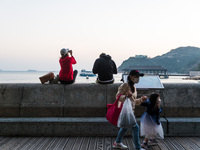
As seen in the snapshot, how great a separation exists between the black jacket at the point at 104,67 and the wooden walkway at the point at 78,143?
187 cm

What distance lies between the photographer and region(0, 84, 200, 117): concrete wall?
19.1 ft

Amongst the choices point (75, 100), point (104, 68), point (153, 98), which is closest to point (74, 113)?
point (75, 100)

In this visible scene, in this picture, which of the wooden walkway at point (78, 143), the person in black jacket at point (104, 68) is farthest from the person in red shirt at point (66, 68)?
the wooden walkway at point (78, 143)

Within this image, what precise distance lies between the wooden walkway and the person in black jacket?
5.90 feet

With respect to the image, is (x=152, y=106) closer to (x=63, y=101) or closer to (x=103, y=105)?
(x=103, y=105)

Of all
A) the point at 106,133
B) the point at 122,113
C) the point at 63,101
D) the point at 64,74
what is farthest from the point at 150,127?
the point at 64,74

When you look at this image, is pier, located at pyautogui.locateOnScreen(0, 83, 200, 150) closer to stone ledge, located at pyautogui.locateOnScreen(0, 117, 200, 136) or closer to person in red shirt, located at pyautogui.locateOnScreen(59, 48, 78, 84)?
stone ledge, located at pyautogui.locateOnScreen(0, 117, 200, 136)

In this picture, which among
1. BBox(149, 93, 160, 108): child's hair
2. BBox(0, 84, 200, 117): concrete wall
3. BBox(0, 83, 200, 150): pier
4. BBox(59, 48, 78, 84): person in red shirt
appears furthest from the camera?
BBox(59, 48, 78, 84): person in red shirt

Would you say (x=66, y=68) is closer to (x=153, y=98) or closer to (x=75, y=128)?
(x=75, y=128)

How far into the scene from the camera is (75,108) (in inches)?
231

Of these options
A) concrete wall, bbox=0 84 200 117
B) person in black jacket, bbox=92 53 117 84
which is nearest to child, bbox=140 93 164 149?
concrete wall, bbox=0 84 200 117

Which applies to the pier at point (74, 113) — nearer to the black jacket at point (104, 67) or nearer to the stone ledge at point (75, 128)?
the stone ledge at point (75, 128)

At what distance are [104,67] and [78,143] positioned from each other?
2500mm

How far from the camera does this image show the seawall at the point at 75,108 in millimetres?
5426
